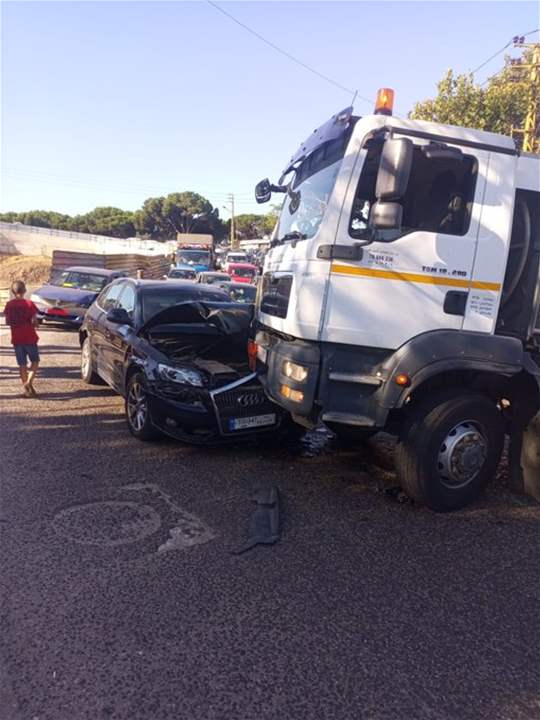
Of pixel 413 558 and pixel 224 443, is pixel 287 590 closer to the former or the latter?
pixel 413 558

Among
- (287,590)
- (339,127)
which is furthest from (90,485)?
(339,127)

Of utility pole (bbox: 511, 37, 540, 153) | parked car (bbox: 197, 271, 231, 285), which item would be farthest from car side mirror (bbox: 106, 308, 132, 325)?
utility pole (bbox: 511, 37, 540, 153)

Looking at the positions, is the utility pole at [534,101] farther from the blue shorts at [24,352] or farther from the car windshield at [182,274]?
the blue shorts at [24,352]

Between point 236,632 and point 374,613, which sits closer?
point 236,632

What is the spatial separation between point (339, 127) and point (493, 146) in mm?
1166

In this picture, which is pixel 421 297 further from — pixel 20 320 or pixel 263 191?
pixel 20 320

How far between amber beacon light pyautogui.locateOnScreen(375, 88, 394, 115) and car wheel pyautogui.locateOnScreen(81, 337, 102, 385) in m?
5.57

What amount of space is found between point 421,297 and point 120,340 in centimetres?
382

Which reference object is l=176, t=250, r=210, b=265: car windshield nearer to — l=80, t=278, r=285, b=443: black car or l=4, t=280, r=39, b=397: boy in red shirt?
l=80, t=278, r=285, b=443: black car

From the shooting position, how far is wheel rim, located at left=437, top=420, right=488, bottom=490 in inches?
172

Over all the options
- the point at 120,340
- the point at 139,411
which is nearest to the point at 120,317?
the point at 120,340

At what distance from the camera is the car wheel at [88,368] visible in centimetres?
845

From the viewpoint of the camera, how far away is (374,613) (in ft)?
10.2

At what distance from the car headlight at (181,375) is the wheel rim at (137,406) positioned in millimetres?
312
